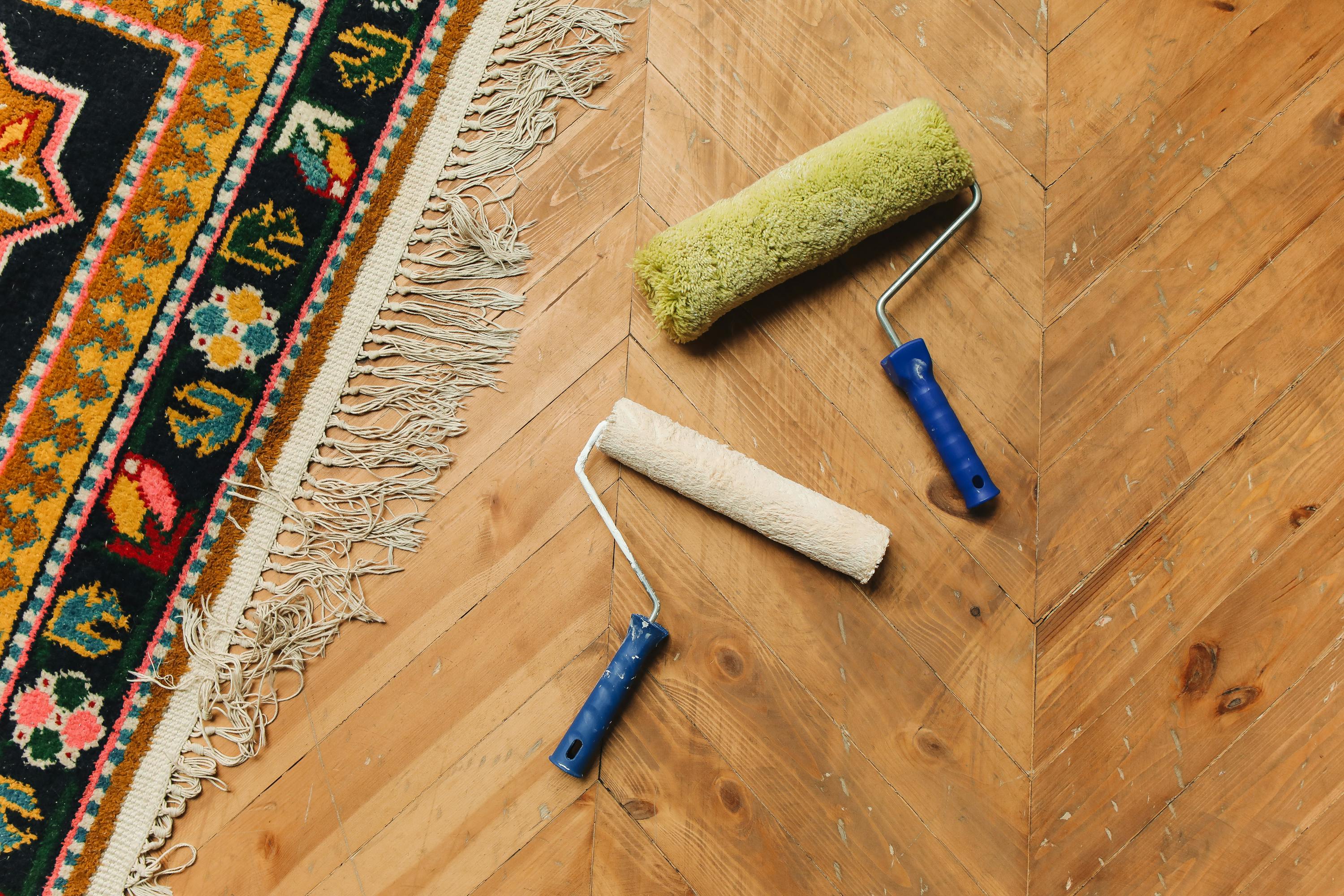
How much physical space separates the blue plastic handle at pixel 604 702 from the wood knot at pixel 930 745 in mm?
284

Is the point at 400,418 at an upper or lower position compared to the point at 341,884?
upper

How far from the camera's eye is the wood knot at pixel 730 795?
80 cm

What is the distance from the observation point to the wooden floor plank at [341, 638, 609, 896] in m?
0.81

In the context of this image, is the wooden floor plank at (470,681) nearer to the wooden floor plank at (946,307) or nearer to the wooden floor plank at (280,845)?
the wooden floor plank at (280,845)

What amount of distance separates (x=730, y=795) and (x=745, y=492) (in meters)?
0.30

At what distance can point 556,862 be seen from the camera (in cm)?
81

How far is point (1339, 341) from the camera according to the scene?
2.71ft

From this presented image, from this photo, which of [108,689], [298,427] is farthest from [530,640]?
[108,689]

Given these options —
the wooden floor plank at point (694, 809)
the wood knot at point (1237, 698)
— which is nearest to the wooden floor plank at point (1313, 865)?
the wood knot at point (1237, 698)

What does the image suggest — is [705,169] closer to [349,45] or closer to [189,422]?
[349,45]

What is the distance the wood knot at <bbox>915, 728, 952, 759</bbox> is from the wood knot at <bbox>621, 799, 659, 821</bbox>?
0.27 metres

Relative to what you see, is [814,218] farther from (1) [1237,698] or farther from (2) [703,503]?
(1) [1237,698]

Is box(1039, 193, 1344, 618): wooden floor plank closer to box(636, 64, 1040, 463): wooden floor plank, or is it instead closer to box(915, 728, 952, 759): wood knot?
box(636, 64, 1040, 463): wooden floor plank

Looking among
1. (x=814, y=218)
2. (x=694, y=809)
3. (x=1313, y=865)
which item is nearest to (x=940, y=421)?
(x=814, y=218)
